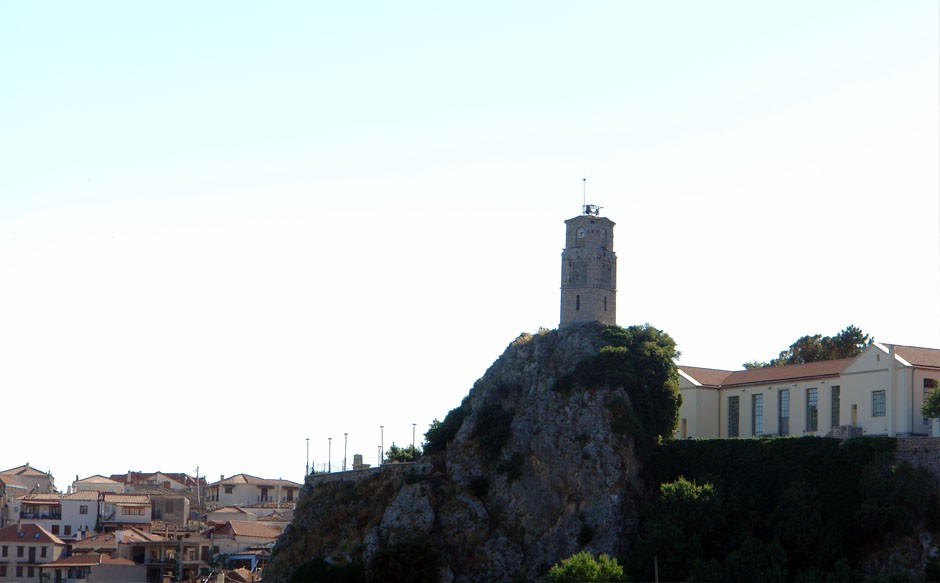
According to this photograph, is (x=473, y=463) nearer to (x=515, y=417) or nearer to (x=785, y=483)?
(x=515, y=417)

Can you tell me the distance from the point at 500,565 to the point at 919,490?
23.3 m

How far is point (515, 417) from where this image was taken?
75938mm

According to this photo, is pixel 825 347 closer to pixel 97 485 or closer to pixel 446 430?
pixel 446 430

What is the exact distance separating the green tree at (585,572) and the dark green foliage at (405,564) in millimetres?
11401

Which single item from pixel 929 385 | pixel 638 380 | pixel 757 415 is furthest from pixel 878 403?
pixel 638 380

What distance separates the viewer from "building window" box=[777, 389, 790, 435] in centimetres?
7331

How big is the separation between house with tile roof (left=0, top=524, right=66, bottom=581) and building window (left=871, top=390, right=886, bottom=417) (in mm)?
67970

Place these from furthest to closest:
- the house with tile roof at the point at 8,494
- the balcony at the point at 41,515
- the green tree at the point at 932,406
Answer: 1. the house with tile roof at the point at 8,494
2. the balcony at the point at 41,515
3. the green tree at the point at 932,406

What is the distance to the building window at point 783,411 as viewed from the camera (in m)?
73.3

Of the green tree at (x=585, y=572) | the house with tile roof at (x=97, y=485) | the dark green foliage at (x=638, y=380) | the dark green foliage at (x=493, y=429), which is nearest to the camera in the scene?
the green tree at (x=585, y=572)

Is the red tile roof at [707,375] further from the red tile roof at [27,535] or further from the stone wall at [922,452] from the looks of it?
the red tile roof at [27,535]

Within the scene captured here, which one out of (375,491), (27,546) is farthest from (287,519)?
(375,491)

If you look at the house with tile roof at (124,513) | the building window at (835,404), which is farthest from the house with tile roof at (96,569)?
the building window at (835,404)

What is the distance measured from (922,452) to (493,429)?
25.6 meters
